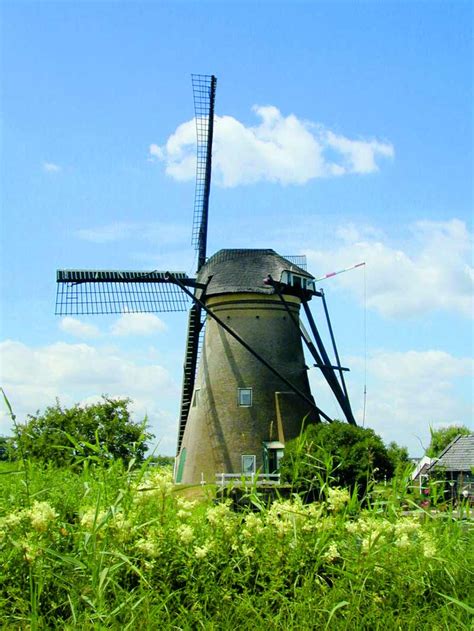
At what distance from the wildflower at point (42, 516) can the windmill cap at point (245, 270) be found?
68.6ft

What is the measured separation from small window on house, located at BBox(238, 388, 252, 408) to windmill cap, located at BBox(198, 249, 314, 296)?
10.3ft

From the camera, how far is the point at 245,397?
84.9 feet

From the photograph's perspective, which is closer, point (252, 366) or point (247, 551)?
point (247, 551)

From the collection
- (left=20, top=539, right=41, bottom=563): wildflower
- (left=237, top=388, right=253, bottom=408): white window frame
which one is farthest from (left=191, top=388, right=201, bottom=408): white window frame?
(left=20, top=539, right=41, bottom=563): wildflower

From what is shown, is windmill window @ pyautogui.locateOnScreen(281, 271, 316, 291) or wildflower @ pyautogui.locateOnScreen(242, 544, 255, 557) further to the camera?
windmill window @ pyautogui.locateOnScreen(281, 271, 316, 291)

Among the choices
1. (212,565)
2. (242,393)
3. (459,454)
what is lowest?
(212,565)

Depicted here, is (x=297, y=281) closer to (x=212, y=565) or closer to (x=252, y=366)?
(x=252, y=366)

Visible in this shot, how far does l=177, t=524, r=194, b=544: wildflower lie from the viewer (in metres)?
5.25

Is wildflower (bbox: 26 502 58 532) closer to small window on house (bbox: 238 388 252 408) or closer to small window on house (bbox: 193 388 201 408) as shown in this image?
small window on house (bbox: 238 388 252 408)

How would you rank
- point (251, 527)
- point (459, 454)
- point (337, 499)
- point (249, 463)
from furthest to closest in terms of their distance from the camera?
1. point (459, 454)
2. point (249, 463)
3. point (337, 499)
4. point (251, 527)

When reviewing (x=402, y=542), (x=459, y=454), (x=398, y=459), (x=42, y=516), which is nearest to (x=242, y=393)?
(x=459, y=454)

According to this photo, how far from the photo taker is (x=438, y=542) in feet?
19.3

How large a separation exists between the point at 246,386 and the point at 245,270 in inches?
148

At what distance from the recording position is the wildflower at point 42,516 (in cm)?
503
